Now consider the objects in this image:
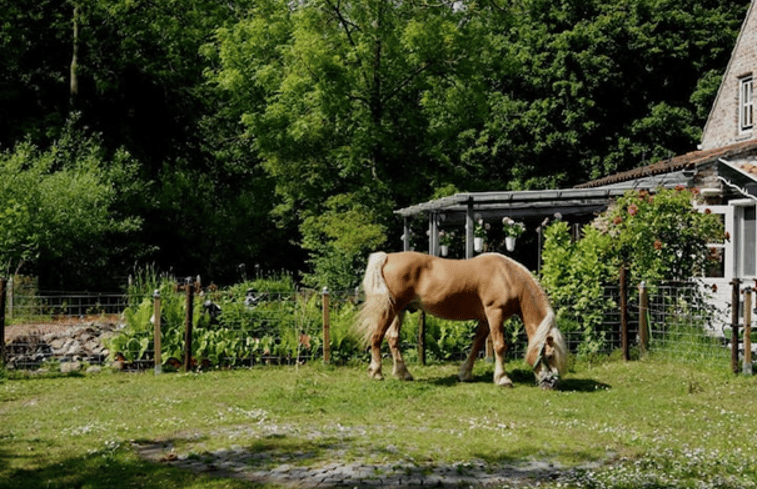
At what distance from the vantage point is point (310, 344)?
13391mm

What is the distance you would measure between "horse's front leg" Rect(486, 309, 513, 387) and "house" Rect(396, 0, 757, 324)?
4286 millimetres

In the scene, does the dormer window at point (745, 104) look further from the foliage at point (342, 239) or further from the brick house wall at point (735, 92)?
the foliage at point (342, 239)

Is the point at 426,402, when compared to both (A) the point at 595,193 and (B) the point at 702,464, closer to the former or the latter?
(B) the point at 702,464

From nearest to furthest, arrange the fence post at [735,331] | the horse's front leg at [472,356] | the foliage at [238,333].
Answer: the horse's front leg at [472,356] < the fence post at [735,331] < the foliage at [238,333]

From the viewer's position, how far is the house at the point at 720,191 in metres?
16.5

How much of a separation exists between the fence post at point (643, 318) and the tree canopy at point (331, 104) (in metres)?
10.3

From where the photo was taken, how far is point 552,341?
1102 centimetres

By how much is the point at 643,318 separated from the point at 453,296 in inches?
139

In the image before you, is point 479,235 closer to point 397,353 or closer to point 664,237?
point 664,237

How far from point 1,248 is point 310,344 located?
384 inches

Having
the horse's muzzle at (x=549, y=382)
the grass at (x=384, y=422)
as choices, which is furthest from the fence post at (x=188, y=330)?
the horse's muzzle at (x=549, y=382)

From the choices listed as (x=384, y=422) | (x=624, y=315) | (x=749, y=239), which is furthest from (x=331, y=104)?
(x=384, y=422)

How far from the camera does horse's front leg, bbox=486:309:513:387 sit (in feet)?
36.9

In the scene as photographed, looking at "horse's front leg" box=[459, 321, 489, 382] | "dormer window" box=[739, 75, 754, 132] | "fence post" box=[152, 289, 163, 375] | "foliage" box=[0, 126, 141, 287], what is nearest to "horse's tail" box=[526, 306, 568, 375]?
"horse's front leg" box=[459, 321, 489, 382]
